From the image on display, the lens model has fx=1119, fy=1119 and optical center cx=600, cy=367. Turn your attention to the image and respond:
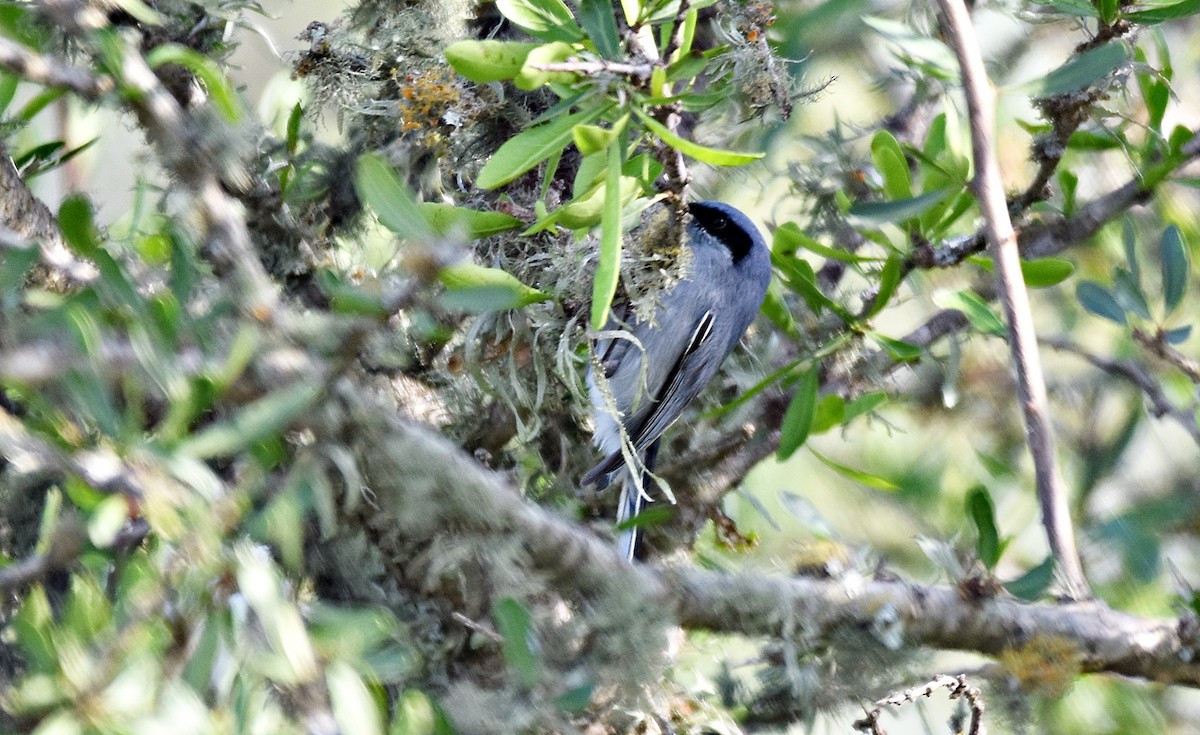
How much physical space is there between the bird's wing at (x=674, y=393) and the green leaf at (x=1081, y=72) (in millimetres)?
681

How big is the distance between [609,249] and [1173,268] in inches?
40.3

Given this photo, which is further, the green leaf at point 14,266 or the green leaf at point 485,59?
the green leaf at point 485,59

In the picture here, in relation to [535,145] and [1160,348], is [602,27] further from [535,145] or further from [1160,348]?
[1160,348]

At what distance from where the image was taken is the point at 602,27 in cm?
110

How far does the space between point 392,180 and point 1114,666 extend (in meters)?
1.01

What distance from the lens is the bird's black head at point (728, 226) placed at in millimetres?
1848

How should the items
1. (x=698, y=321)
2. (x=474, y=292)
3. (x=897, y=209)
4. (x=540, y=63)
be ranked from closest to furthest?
(x=474, y=292) → (x=540, y=63) → (x=897, y=209) → (x=698, y=321)

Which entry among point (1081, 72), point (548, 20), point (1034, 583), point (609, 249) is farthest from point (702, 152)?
point (1034, 583)

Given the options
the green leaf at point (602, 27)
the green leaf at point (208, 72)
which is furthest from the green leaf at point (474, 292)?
the green leaf at point (208, 72)

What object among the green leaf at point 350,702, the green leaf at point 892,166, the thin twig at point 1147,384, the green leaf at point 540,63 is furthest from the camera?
the thin twig at point 1147,384

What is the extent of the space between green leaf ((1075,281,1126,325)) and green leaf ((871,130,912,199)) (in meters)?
0.36

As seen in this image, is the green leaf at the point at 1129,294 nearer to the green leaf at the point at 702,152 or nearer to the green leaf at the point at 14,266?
the green leaf at the point at 702,152

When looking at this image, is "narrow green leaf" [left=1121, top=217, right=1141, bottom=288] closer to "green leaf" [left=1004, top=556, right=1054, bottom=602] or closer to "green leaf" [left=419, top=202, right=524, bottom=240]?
"green leaf" [left=1004, top=556, right=1054, bottom=602]

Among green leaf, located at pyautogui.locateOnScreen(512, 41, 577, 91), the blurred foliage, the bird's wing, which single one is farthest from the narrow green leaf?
green leaf, located at pyautogui.locateOnScreen(512, 41, 577, 91)
